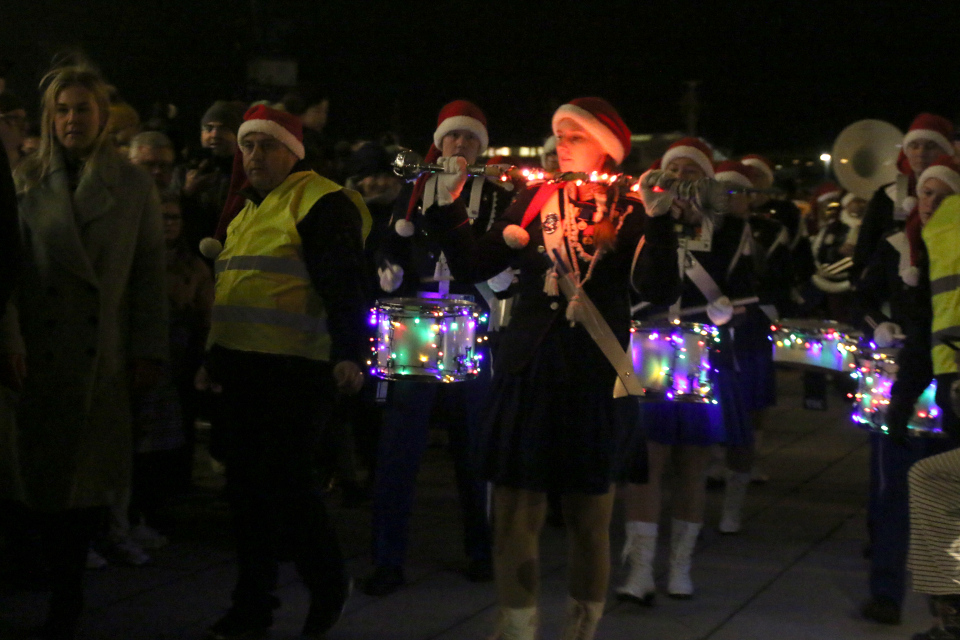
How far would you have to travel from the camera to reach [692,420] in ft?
18.3

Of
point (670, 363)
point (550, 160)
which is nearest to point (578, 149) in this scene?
point (670, 363)

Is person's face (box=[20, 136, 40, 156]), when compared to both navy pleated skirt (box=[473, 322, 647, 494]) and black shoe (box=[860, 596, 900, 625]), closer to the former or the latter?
navy pleated skirt (box=[473, 322, 647, 494])

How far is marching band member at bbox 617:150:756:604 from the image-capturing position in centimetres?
543

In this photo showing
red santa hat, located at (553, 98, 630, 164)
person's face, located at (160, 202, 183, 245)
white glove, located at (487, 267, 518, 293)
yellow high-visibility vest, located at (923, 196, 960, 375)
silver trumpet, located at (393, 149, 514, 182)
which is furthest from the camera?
person's face, located at (160, 202, 183, 245)

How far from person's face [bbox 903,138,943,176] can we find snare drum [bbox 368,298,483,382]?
2405mm

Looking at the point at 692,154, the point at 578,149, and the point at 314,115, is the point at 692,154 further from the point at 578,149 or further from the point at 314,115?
the point at 314,115

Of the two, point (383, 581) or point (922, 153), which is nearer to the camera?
point (383, 581)

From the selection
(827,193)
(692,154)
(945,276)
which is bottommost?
(945,276)

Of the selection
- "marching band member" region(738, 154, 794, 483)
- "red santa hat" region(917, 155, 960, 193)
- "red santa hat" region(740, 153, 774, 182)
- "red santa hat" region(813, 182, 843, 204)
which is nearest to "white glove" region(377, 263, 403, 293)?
"red santa hat" region(917, 155, 960, 193)

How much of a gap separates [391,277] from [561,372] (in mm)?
1840

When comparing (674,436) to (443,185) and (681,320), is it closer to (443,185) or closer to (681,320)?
(681,320)

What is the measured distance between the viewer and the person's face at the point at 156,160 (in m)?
6.91

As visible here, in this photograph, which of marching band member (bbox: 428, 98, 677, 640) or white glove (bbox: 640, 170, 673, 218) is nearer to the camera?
white glove (bbox: 640, 170, 673, 218)

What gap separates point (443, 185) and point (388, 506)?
79.2 inches
